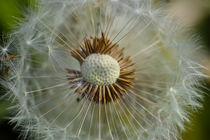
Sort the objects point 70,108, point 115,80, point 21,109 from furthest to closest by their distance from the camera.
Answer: point 70,108, point 115,80, point 21,109

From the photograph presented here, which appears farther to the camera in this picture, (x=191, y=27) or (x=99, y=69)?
(x=191, y=27)

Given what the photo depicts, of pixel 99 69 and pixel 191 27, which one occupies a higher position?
pixel 191 27

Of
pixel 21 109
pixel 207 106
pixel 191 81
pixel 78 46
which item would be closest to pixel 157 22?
pixel 191 81

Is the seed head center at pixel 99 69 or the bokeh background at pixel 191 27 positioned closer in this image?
the seed head center at pixel 99 69

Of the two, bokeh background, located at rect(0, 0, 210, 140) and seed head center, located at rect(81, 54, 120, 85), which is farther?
bokeh background, located at rect(0, 0, 210, 140)

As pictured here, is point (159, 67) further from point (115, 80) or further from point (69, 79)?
point (69, 79)
